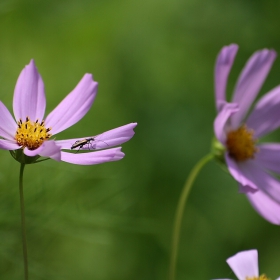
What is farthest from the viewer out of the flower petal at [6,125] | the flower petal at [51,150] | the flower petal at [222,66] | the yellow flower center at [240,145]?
the yellow flower center at [240,145]

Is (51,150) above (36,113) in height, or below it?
below

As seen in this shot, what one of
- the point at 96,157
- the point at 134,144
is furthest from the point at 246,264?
the point at 134,144

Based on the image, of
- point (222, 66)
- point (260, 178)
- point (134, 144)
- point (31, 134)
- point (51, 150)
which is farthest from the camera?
point (134, 144)

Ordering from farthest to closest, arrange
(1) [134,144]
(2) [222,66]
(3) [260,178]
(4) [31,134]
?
(1) [134,144] → (3) [260,178] → (2) [222,66] → (4) [31,134]

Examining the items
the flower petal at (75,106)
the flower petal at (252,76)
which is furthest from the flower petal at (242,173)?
the flower petal at (75,106)

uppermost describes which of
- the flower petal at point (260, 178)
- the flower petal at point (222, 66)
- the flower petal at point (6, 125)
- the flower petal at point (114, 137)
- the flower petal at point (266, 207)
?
the flower petal at point (222, 66)

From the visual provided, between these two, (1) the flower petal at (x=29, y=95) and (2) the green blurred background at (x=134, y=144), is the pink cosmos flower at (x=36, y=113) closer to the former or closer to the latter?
(1) the flower petal at (x=29, y=95)

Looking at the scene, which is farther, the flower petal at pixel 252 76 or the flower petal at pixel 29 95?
the flower petal at pixel 252 76

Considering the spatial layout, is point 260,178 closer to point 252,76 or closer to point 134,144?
point 252,76
